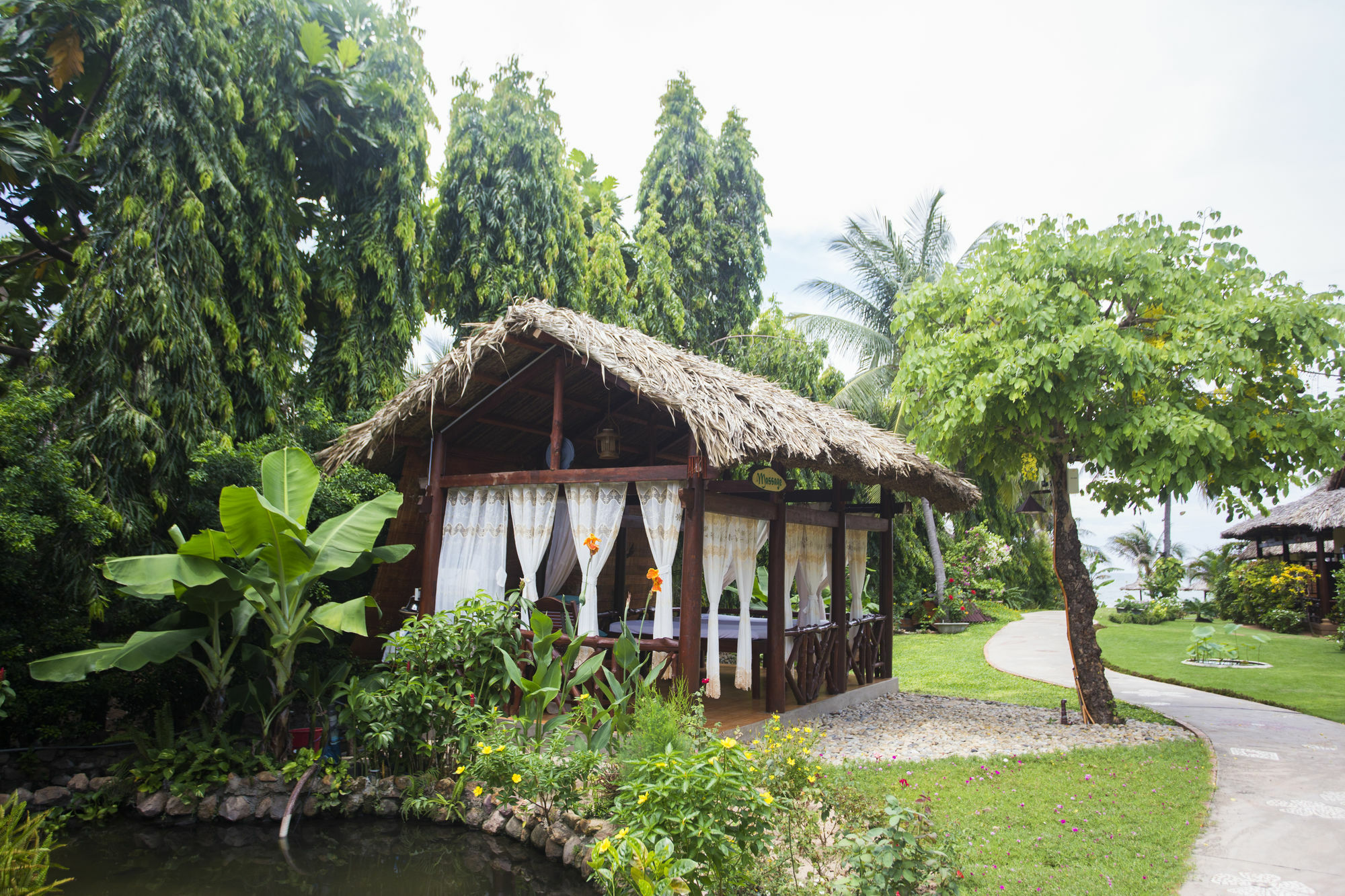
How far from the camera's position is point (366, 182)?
9977mm

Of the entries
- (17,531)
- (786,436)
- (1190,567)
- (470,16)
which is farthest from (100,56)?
(1190,567)

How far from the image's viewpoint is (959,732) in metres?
6.73

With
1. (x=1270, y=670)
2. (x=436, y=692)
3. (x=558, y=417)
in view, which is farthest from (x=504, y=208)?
(x=1270, y=670)

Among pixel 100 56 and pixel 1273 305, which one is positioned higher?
Answer: pixel 100 56

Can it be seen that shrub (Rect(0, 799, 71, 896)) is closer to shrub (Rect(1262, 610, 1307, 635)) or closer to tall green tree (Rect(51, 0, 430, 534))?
tall green tree (Rect(51, 0, 430, 534))

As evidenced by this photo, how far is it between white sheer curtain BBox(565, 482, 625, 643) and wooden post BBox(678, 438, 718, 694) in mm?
595

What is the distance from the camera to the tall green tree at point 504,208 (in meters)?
11.9

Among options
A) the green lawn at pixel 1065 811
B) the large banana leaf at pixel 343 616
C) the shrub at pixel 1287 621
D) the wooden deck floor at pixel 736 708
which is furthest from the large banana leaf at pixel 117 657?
the shrub at pixel 1287 621

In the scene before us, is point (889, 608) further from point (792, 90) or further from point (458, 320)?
point (458, 320)

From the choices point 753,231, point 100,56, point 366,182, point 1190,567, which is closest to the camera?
point 100,56

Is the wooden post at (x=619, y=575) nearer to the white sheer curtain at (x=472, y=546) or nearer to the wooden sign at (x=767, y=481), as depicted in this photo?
the white sheer curtain at (x=472, y=546)

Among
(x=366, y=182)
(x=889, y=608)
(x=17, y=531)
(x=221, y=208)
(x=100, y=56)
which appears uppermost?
(x=100, y=56)

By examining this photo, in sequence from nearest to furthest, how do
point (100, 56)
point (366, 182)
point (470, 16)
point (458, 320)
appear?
point (470, 16)
point (100, 56)
point (366, 182)
point (458, 320)

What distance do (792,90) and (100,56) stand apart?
7.66 meters
